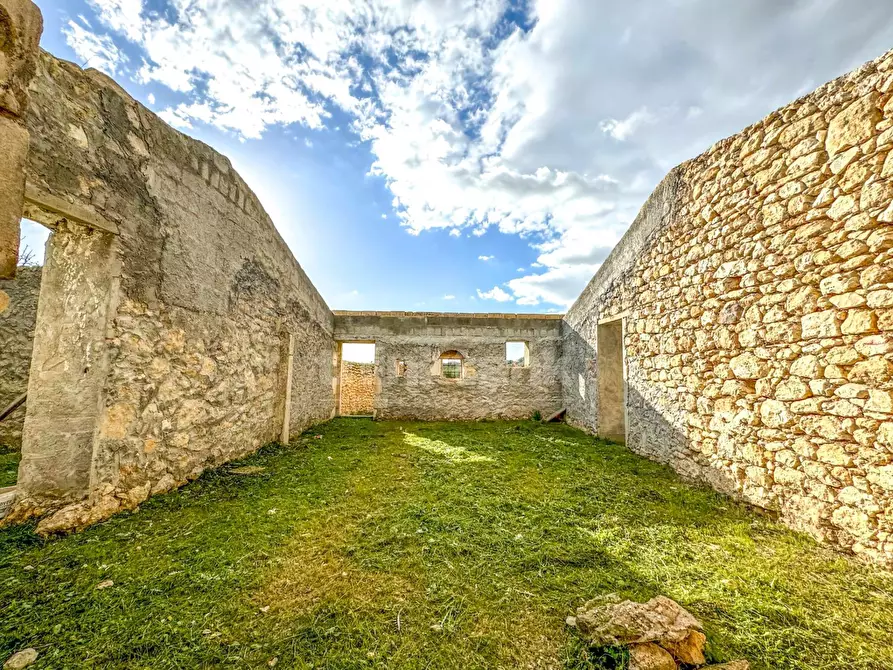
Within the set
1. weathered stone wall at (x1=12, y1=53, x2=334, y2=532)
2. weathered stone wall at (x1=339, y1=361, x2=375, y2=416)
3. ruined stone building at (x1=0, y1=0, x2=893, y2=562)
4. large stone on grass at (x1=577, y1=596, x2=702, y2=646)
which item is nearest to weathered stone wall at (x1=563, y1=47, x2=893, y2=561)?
ruined stone building at (x1=0, y1=0, x2=893, y2=562)

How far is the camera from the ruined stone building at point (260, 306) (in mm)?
2506

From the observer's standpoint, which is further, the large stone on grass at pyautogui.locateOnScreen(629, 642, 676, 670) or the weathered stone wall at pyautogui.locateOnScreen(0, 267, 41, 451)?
the weathered stone wall at pyautogui.locateOnScreen(0, 267, 41, 451)

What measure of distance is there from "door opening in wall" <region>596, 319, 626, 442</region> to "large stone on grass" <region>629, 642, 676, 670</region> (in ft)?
19.3

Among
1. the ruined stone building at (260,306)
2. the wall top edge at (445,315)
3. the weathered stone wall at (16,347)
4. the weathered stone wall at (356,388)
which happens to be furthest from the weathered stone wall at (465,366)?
the weathered stone wall at (16,347)

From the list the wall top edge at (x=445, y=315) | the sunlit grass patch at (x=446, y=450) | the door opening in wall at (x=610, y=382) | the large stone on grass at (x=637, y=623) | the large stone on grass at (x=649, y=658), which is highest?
the wall top edge at (x=445, y=315)

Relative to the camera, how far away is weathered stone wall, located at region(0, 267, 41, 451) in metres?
4.71

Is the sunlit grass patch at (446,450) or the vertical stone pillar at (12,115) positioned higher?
the vertical stone pillar at (12,115)

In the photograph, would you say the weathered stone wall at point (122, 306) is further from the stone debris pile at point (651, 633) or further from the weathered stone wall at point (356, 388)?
the weathered stone wall at point (356, 388)

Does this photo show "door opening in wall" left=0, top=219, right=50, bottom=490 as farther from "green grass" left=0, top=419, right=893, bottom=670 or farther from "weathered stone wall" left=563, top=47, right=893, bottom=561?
"weathered stone wall" left=563, top=47, right=893, bottom=561

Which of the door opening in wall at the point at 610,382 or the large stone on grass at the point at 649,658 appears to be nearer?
the large stone on grass at the point at 649,658

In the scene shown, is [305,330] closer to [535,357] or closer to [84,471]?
[84,471]

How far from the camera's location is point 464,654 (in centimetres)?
166

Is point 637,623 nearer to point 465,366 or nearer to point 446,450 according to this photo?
point 446,450

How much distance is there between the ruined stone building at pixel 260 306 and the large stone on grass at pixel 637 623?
6.50 feet
